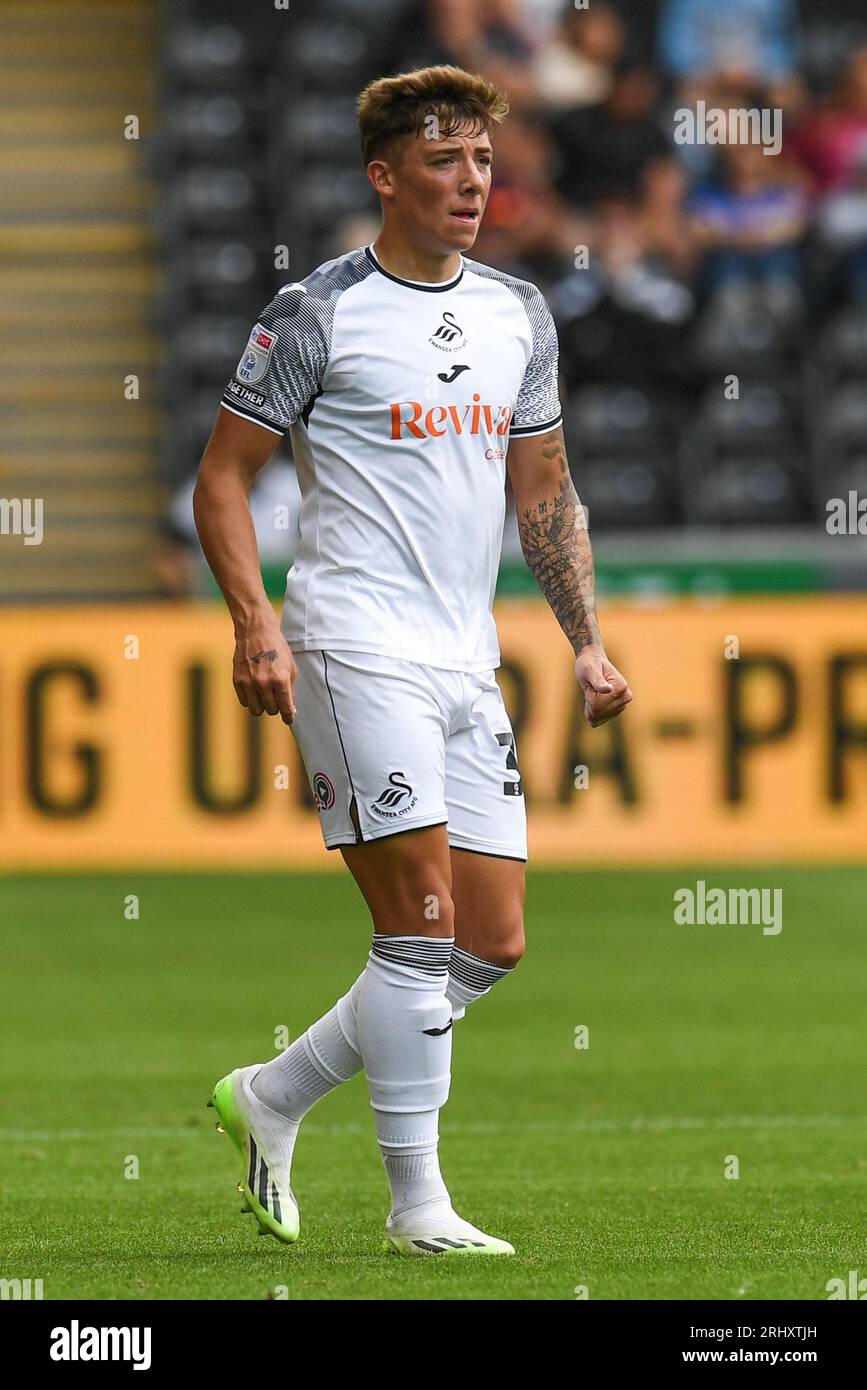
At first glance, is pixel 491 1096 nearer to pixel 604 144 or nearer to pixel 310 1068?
pixel 310 1068

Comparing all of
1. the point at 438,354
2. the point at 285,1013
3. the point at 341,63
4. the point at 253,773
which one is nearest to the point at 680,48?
the point at 341,63

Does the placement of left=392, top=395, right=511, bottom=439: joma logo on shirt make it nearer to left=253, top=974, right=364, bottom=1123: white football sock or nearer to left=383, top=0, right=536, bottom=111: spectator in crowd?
left=253, top=974, right=364, bottom=1123: white football sock

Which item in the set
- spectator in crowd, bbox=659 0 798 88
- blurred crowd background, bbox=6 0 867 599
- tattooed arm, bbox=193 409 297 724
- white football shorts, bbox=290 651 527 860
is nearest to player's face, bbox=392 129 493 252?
tattooed arm, bbox=193 409 297 724

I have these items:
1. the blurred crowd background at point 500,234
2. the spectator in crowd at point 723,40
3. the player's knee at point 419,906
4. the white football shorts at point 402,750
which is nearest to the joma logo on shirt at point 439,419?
the white football shorts at point 402,750

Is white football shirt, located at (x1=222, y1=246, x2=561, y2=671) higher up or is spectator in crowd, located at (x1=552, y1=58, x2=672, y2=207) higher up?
spectator in crowd, located at (x1=552, y1=58, x2=672, y2=207)

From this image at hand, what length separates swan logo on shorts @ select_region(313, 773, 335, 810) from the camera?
16.5 feet

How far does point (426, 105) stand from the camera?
5.04m

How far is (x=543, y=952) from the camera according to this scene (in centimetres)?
1056

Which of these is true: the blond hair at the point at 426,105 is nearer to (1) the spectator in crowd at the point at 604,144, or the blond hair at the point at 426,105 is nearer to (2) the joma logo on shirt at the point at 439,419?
(2) the joma logo on shirt at the point at 439,419

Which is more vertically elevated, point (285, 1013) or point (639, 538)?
point (639, 538)

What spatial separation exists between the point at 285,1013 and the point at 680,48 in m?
11.7

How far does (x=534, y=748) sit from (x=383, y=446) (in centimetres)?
742

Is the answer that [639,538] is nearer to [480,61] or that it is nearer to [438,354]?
[480,61]
